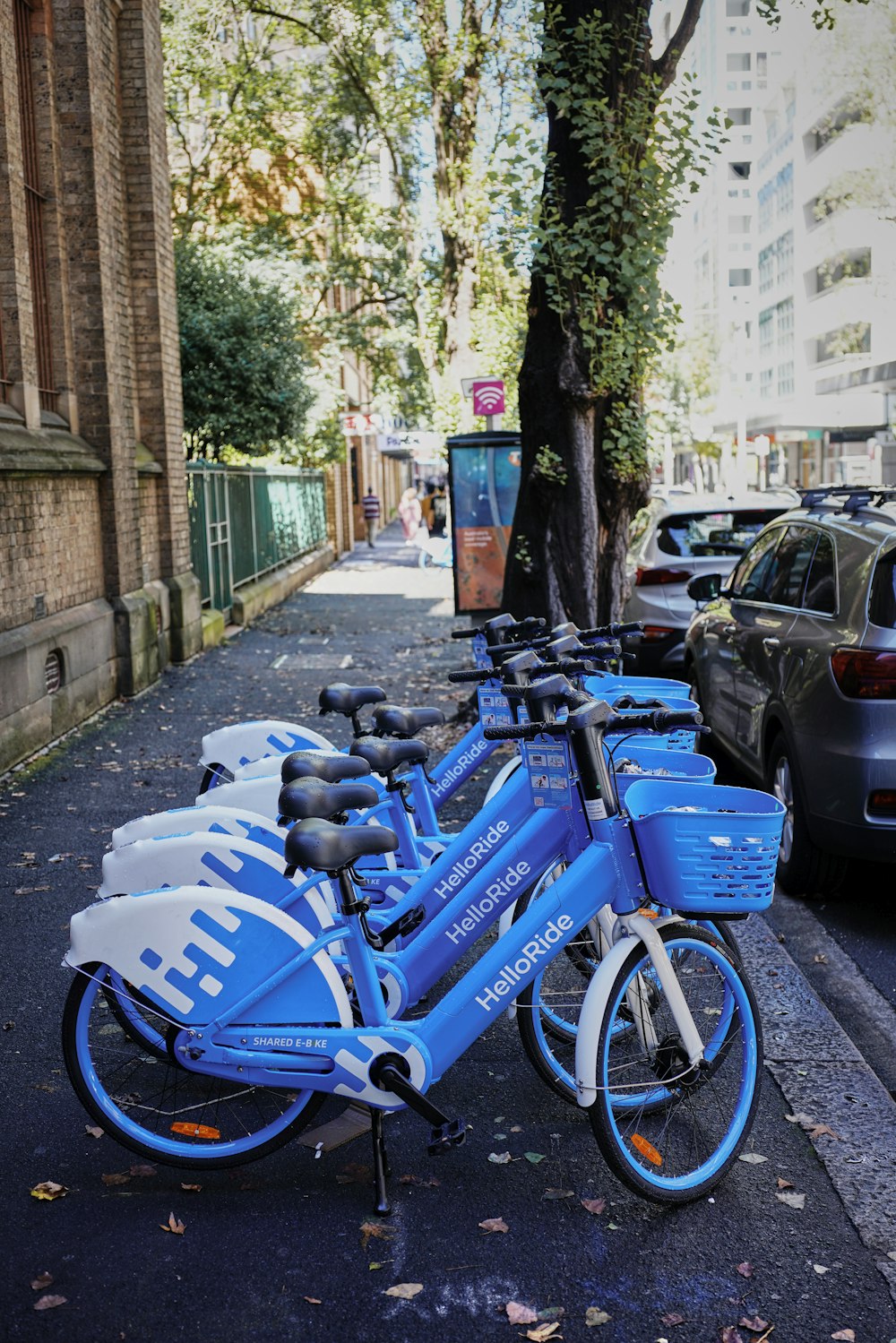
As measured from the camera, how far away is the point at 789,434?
7800 cm

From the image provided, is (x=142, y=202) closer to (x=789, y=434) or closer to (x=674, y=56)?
(x=674, y=56)

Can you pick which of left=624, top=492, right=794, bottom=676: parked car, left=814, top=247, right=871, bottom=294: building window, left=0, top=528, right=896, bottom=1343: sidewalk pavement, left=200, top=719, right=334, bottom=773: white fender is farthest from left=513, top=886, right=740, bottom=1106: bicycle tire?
left=814, top=247, right=871, bottom=294: building window

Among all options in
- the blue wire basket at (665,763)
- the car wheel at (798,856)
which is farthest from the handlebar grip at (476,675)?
the car wheel at (798,856)

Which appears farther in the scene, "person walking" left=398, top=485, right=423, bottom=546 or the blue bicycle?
"person walking" left=398, top=485, right=423, bottom=546

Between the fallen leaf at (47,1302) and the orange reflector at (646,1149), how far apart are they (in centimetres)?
142

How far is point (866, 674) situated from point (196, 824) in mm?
2935

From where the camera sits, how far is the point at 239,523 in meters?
19.5

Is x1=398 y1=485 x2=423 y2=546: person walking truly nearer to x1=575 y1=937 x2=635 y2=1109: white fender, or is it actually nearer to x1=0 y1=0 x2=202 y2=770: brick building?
x1=0 y1=0 x2=202 y2=770: brick building

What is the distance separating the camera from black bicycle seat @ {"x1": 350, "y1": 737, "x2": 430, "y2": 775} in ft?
14.2

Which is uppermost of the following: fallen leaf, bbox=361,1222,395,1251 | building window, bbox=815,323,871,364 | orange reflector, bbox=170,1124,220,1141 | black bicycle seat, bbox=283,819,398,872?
building window, bbox=815,323,871,364

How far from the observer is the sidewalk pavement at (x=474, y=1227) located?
3141 mm

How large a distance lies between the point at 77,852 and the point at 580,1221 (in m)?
4.21

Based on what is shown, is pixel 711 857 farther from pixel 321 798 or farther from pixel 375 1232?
pixel 375 1232

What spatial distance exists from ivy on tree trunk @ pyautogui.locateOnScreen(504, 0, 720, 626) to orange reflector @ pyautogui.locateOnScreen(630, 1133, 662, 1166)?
21.2ft
